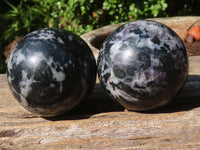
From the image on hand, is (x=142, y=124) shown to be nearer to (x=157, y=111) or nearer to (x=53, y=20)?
(x=157, y=111)

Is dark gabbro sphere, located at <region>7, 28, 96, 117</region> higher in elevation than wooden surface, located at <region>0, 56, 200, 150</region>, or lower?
higher

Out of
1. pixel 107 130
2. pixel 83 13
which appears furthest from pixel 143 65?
pixel 83 13

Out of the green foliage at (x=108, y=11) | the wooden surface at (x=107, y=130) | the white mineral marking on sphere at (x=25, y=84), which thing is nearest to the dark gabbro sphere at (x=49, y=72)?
the white mineral marking on sphere at (x=25, y=84)

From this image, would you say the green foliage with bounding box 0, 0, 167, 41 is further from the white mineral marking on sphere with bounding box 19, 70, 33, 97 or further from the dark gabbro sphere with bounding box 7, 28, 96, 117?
the white mineral marking on sphere with bounding box 19, 70, 33, 97

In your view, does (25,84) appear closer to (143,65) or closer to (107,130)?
(107,130)

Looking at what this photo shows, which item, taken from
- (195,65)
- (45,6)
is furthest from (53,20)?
(195,65)

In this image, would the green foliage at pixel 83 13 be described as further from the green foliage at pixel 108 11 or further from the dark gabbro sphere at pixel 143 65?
the dark gabbro sphere at pixel 143 65

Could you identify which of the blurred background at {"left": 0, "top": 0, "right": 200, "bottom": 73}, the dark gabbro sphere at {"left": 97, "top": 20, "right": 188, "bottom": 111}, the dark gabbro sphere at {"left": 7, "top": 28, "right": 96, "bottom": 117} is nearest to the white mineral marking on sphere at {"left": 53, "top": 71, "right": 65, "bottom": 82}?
the dark gabbro sphere at {"left": 7, "top": 28, "right": 96, "bottom": 117}
